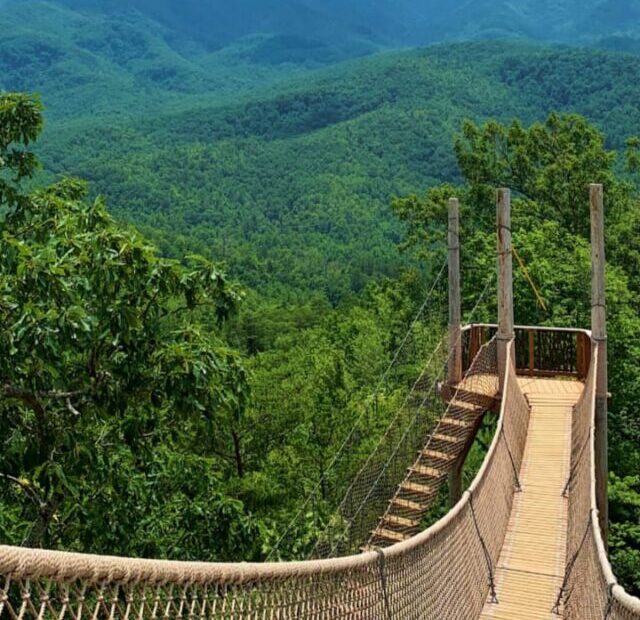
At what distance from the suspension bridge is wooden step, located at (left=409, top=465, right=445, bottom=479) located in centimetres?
1

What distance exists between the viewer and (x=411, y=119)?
80062 millimetres

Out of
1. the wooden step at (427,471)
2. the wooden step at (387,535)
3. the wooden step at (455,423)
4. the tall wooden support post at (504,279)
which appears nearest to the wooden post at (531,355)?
the tall wooden support post at (504,279)

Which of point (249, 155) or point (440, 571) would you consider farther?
point (249, 155)

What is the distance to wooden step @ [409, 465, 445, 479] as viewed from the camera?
21.2ft

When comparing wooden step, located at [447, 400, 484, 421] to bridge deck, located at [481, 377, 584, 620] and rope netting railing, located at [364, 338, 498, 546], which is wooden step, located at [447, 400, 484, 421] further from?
bridge deck, located at [481, 377, 584, 620]

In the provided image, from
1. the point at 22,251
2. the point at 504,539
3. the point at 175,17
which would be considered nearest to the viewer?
the point at 22,251

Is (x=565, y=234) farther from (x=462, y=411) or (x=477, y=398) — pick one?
(x=462, y=411)

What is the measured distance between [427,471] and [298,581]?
417 cm

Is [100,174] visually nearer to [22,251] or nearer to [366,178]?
[366,178]

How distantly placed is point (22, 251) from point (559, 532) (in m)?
3.80

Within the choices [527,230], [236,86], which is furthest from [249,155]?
[527,230]

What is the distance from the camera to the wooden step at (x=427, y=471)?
6.45 metres

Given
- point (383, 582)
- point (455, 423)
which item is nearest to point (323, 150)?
point (455, 423)

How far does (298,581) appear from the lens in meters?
2.47
